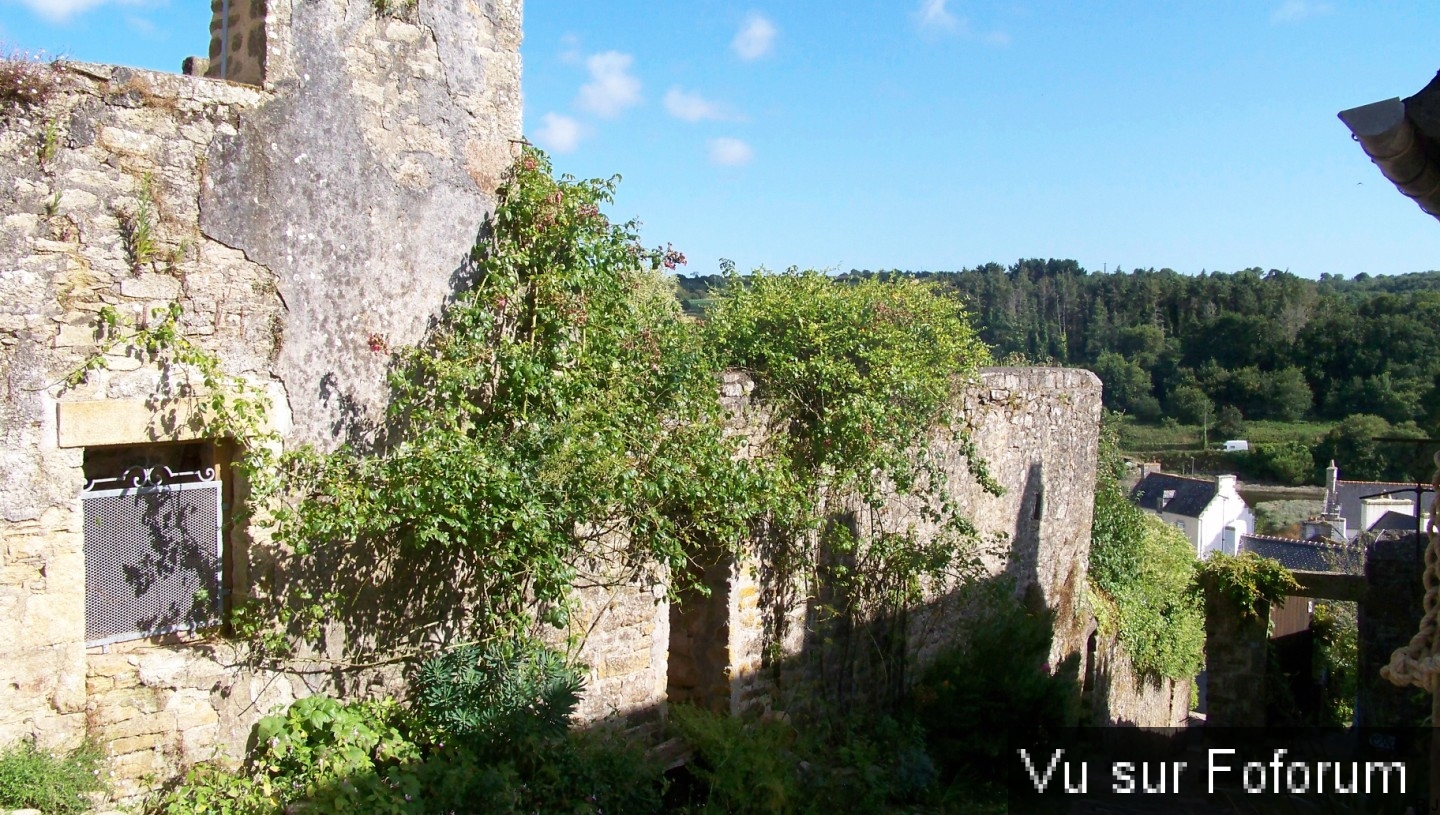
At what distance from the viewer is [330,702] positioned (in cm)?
494

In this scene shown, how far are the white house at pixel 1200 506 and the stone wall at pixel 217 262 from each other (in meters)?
36.4

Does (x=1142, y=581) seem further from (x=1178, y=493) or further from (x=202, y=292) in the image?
(x=1178, y=493)

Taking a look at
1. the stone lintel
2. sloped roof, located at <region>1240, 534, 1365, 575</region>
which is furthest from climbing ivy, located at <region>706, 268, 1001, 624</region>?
sloped roof, located at <region>1240, 534, 1365, 575</region>

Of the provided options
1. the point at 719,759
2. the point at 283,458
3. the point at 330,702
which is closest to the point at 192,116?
the point at 283,458

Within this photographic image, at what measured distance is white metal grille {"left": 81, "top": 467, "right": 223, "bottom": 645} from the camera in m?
4.46

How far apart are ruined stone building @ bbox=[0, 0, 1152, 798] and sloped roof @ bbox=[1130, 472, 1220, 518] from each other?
37.0 m

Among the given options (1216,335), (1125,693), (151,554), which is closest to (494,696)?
(151,554)

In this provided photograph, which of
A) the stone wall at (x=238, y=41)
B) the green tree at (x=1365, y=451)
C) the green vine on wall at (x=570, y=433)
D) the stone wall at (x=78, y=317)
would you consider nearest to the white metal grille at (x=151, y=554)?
the stone wall at (x=78, y=317)

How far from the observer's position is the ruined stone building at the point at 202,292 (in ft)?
13.6

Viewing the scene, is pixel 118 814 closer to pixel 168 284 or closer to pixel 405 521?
pixel 405 521

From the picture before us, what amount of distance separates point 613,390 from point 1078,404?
6.87 metres

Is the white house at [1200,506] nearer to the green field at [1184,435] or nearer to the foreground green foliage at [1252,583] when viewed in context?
the green field at [1184,435]

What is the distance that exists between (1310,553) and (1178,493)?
1291 centimetres

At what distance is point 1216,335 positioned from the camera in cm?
4912
